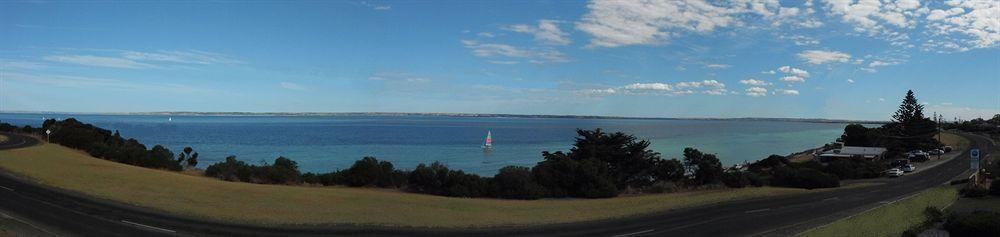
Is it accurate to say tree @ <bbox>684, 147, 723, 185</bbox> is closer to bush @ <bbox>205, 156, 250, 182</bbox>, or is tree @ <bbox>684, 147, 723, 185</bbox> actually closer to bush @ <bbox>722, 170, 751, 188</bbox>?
bush @ <bbox>722, 170, 751, 188</bbox>

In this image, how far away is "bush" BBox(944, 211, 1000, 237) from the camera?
44.1 ft

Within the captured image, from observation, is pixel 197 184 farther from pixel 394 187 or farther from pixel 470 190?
pixel 470 190

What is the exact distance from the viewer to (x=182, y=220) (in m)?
16.9

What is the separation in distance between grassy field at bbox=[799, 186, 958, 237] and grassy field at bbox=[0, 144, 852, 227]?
589cm

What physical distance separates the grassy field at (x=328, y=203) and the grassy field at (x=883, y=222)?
5.89 meters

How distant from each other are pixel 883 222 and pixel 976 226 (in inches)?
140

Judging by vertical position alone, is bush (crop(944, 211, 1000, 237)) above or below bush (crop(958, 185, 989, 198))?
above

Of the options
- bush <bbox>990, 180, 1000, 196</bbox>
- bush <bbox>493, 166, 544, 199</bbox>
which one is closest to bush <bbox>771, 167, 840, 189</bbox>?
bush <bbox>990, 180, 1000, 196</bbox>

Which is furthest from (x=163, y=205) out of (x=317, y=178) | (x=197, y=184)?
(x=317, y=178)

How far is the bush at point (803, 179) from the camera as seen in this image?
33.0m

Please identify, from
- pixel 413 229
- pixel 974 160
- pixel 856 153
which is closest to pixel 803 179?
pixel 974 160

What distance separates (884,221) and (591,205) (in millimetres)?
9995

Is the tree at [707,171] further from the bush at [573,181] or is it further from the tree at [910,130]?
the tree at [910,130]

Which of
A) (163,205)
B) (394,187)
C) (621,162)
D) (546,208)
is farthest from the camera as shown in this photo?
(621,162)
